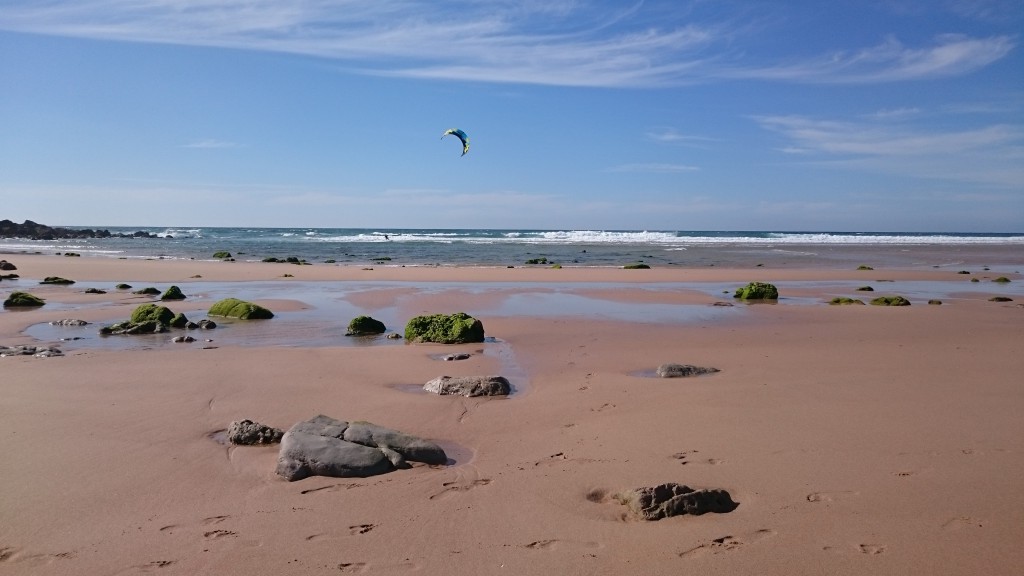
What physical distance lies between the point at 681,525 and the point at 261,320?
10197mm

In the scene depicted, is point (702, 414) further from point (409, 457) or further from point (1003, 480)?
point (409, 457)

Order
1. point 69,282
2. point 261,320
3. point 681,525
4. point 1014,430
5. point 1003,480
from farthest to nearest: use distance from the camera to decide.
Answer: point 69,282 → point 261,320 → point 1014,430 → point 1003,480 → point 681,525

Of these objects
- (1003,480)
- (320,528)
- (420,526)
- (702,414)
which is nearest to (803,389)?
(702,414)

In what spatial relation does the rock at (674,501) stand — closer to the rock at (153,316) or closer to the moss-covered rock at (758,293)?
the rock at (153,316)

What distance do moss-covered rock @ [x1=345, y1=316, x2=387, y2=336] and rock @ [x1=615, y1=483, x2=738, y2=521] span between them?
7.42 m

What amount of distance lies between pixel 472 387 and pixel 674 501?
10.6 ft

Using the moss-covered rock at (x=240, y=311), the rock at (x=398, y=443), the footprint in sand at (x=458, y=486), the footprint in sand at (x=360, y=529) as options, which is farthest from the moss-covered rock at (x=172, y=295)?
the footprint in sand at (x=360, y=529)

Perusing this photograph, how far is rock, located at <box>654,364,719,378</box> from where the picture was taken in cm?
777

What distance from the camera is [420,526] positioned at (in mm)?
3941

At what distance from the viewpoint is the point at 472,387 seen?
695cm

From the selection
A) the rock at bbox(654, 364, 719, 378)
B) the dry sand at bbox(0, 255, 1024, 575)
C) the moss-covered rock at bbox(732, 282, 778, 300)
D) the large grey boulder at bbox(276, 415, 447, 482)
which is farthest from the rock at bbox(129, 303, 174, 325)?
the moss-covered rock at bbox(732, 282, 778, 300)

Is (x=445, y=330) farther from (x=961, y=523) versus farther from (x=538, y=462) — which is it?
(x=961, y=523)

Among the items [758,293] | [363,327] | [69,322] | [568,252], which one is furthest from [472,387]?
[568,252]

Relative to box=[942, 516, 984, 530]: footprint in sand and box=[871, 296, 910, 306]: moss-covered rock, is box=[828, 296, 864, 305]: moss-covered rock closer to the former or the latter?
box=[871, 296, 910, 306]: moss-covered rock
